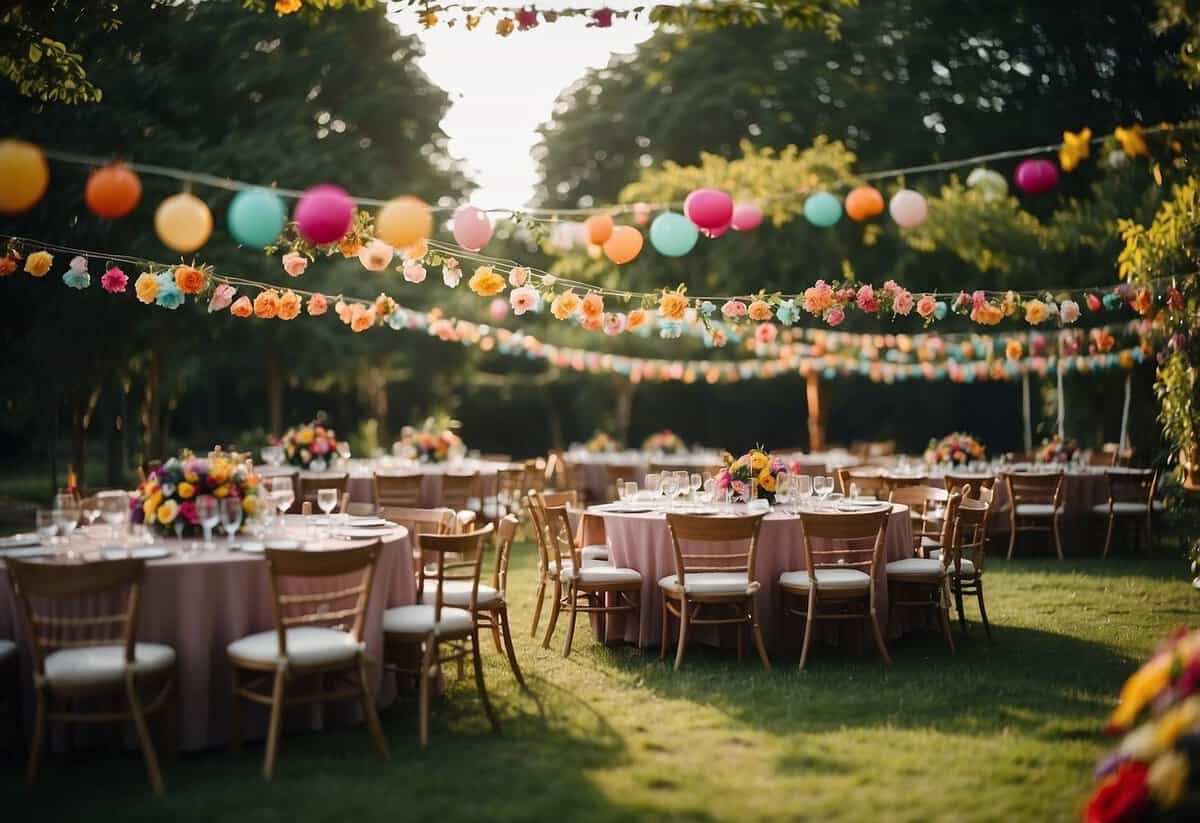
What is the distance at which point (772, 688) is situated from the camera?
6156 mm

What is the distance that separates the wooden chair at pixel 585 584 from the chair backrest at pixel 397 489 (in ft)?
10.2

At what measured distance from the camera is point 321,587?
17.7 ft

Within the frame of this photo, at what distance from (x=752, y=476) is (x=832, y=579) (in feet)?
3.55

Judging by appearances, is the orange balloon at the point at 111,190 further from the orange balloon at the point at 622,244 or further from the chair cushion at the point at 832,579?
the chair cushion at the point at 832,579

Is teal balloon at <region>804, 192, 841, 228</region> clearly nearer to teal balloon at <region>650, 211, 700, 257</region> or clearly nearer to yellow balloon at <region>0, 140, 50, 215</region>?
teal balloon at <region>650, 211, 700, 257</region>

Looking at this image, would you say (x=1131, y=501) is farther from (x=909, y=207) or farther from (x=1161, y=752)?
(x=1161, y=752)

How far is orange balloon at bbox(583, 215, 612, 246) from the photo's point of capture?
6.53 metres

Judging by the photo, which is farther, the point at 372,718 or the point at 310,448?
the point at 310,448

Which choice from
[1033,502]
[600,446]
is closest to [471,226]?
[1033,502]

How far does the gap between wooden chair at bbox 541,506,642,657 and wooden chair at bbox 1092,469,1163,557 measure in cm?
645

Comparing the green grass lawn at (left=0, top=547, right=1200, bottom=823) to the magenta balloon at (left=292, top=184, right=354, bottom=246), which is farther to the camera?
the magenta balloon at (left=292, top=184, right=354, bottom=246)

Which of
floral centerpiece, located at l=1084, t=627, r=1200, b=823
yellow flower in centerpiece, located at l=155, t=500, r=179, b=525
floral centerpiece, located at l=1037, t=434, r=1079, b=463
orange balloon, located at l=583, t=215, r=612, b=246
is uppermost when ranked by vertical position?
orange balloon, located at l=583, t=215, r=612, b=246

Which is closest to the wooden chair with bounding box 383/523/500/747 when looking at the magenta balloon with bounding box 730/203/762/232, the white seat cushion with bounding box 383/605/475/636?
the white seat cushion with bounding box 383/605/475/636

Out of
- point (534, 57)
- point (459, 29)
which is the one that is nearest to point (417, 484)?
point (534, 57)
